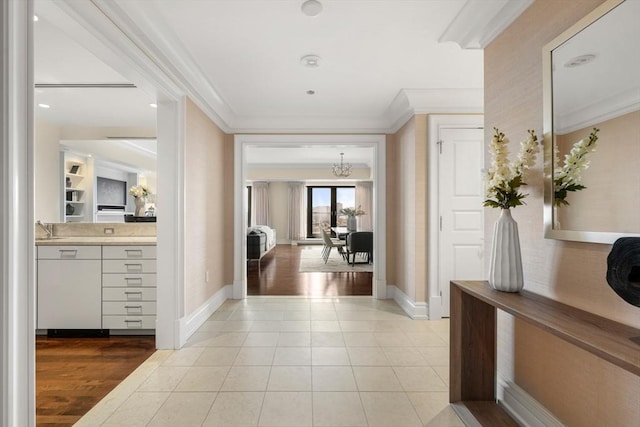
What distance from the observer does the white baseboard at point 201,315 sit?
110 inches

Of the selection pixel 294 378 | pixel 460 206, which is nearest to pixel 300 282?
pixel 460 206

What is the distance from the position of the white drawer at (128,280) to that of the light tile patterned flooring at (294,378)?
71 cm

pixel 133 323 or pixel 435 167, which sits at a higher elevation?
pixel 435 167

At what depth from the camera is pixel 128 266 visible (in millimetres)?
3023

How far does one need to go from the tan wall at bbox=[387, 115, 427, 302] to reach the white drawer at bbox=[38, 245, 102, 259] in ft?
10.8

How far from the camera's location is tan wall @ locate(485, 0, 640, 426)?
1.23m

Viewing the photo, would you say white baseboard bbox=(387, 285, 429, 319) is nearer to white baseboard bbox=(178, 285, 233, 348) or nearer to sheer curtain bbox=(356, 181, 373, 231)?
white baseboard bbox=(178, 285, 233, 348)

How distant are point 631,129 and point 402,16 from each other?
1.51 m

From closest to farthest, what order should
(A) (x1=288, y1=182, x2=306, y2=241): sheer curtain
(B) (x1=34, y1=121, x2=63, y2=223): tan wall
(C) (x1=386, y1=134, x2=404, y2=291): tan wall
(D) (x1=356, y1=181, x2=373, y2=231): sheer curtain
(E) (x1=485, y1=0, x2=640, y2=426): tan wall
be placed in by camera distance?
(E) (x1=485, y1=0, x2=640, y2=426): tan wall
(B) (x1=34, y1=121, x2=63, y2=223): tan wall
(C) (x1=386, y1=134, x2=404, y2=291): tan wall
(D) (x1=356, y1=181, x2=373, y2=231): sheer curtain
(A) (x1=288, y1=182, x2=306, y2=241): sheer curtain

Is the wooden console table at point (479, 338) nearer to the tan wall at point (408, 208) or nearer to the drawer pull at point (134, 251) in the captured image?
the tan wall at point (408, 208)

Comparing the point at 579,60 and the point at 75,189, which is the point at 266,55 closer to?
the point at 579,60

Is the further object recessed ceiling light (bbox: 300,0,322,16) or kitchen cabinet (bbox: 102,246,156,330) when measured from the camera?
kitchen cabinet (bbox: 102,246,156,330)

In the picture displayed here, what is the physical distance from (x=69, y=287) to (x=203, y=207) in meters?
1.44

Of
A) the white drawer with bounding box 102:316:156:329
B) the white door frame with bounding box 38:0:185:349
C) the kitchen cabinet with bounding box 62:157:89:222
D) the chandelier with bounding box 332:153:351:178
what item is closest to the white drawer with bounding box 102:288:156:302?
the white drawer with bounding box 102:316:156:329
